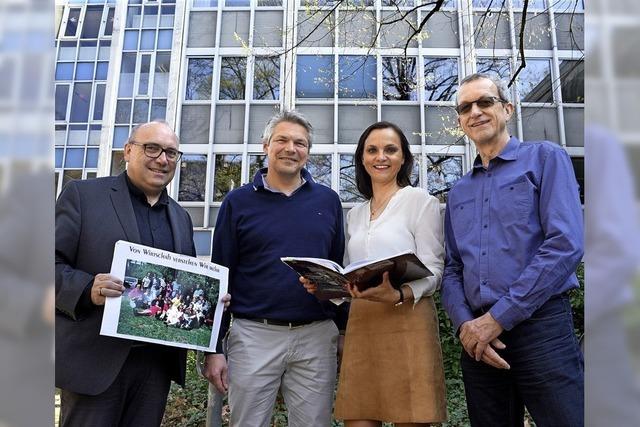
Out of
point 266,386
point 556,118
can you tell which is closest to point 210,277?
point 266,386

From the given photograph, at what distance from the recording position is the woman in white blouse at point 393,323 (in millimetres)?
2201

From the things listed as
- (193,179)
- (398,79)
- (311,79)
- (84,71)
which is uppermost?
(84,71)

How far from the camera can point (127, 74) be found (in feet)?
39.2

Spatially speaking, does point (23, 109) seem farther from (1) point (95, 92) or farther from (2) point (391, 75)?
(1) point (95, 92)

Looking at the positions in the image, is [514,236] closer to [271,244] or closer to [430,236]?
[430,236]

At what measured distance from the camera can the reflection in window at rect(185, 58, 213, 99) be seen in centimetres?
1152

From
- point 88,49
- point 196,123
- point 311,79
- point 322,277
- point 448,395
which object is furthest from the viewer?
point 88,49

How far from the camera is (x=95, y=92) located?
11617 millimetres

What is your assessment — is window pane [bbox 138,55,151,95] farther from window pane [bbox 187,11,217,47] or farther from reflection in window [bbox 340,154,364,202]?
reflection in window [bbox 340,154,364,202]

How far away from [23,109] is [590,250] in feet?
2.53

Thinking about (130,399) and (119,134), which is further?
(119,134)

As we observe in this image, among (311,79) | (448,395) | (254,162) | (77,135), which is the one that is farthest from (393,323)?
(77,135)

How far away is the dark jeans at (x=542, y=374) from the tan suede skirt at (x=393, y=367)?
25 cm

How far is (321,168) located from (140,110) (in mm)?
4604
